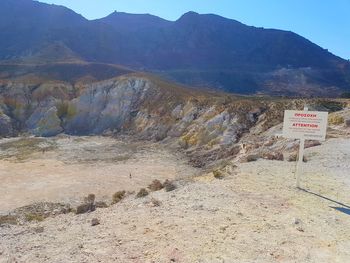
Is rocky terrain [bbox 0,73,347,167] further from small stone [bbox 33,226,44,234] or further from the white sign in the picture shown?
small stone [bbox 33,226,44,234]

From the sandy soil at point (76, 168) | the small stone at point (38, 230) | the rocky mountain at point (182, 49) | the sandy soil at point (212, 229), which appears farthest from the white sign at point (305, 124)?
the rocky mountain at point (182, 49)

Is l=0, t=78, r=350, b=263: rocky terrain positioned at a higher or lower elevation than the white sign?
lower

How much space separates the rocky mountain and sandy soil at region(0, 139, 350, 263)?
106226 mm

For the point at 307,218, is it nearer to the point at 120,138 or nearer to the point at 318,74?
the point at 120,138

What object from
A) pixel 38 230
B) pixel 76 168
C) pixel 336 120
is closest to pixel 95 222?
pixel 38 230

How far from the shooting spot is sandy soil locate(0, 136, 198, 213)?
96.3ft

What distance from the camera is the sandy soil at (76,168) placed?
2934cm

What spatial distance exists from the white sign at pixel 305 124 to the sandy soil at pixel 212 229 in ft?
6.20

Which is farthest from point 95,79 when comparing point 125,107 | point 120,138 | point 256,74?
point 256,74

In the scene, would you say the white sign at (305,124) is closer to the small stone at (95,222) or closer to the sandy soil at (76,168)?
the small stone at (95,222)

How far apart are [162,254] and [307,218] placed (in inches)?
182

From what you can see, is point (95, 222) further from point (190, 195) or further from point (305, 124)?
point (305, 124)

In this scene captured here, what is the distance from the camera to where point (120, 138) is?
5694cm

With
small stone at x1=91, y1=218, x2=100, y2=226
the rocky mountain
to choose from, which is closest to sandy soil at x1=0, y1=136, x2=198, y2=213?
small stone at x1=91, y1=218, x2=100, y2=226
